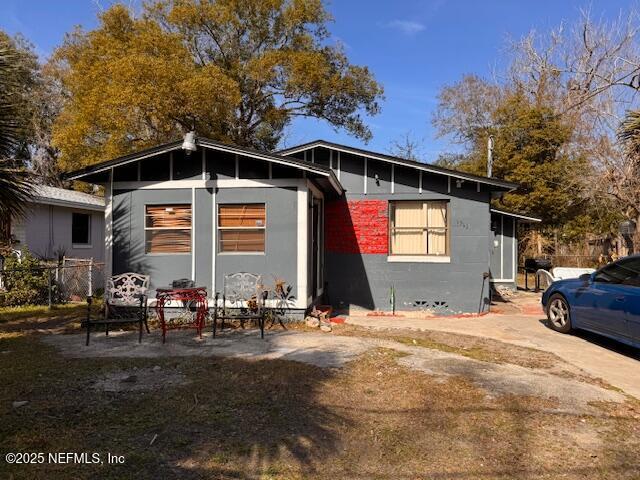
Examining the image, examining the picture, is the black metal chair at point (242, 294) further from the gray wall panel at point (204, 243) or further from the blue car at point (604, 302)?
the blue car at point (604, 302)

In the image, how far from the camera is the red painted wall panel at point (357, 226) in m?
11.0

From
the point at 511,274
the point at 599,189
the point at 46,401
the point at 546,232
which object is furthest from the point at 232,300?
the point at 546,232

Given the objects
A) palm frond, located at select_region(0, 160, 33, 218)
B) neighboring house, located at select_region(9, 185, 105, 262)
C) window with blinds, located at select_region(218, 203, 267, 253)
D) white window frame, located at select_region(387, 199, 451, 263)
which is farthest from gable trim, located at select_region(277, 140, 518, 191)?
neighboring house, located at select_region(9, 185, 105, 262)

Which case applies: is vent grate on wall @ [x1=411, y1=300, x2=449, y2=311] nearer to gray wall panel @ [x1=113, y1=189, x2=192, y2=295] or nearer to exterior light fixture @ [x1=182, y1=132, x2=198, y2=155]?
gray wall panel @ [x1=113, y1=189, x2=192, y2=295]

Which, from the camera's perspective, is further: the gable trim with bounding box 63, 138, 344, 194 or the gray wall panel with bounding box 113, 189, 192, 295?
the gray wall panel with bounding box 113, 189, 192, 295

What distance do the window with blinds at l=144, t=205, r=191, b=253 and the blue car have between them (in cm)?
695

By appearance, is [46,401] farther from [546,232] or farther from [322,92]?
[546,232]

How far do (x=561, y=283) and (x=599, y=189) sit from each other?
1205 cm

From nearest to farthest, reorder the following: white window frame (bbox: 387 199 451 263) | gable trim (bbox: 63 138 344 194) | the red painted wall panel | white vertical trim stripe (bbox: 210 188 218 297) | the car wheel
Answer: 1. the car wheel
2. gable trim (bbox: 63 138 344 194)
3. white vertical trim stripe (bbox: 210 188 218 297)
4. white window frame (bbox: 387 199 451 263)
5. the red painted wall panel

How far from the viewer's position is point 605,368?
20.4ft

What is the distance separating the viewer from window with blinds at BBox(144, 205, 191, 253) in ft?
30.3

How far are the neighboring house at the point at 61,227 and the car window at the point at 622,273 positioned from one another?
43.8 ft

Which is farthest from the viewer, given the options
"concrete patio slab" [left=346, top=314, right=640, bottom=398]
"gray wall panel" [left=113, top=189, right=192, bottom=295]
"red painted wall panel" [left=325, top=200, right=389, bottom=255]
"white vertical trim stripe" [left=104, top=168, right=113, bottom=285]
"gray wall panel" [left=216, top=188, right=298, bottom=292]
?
"red painted wall panel" [left=325, top=200, right=389, bottom=255]

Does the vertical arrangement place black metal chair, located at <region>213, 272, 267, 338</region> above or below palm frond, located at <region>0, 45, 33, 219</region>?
below
